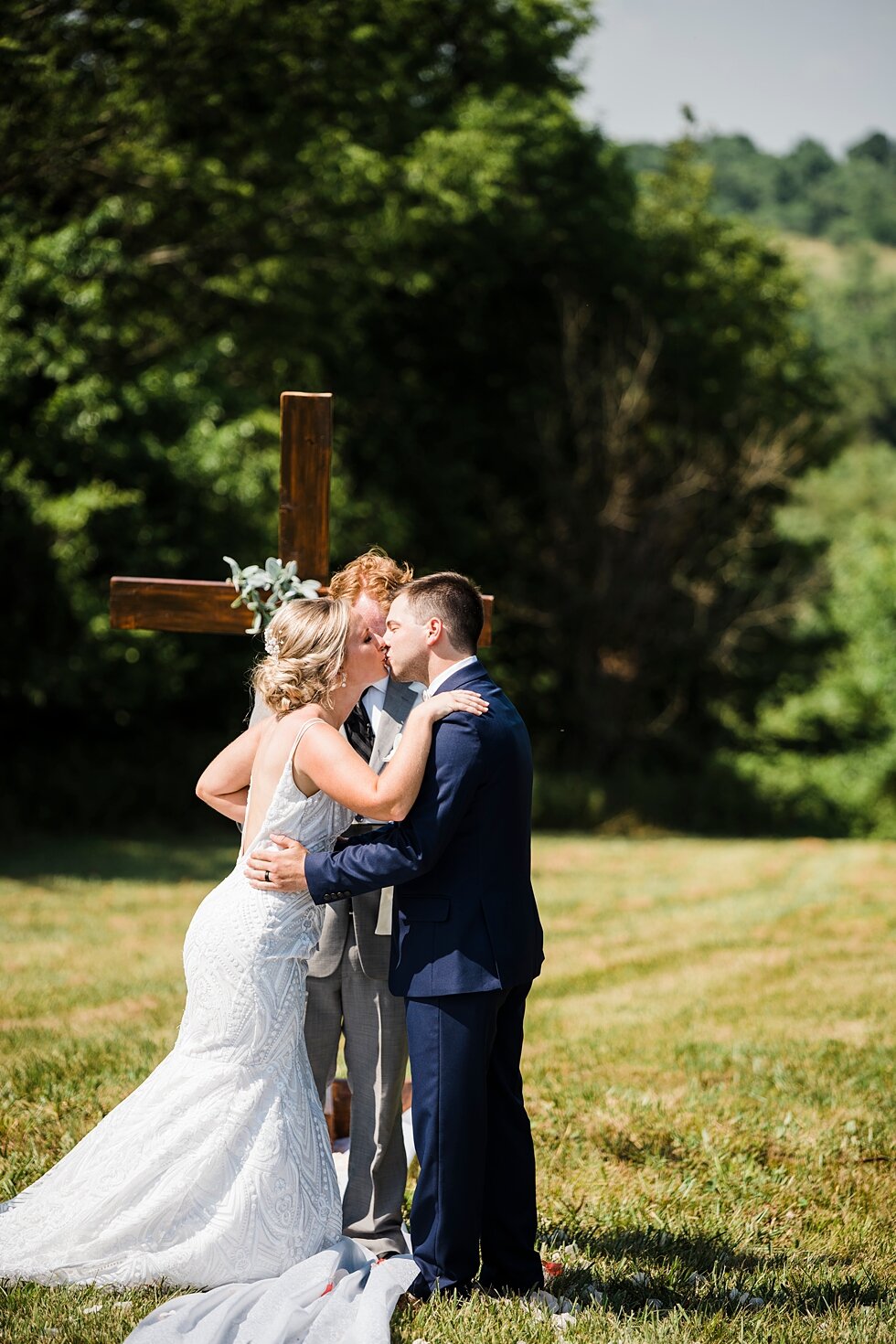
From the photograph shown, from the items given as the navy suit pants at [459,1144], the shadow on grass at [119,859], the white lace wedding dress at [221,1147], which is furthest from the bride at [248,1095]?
the shadow on grass at [119,859]

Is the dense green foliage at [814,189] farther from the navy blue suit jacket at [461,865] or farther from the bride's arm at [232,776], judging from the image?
the navy blue suit jacket at [461,865]

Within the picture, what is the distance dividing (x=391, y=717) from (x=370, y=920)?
0.75m

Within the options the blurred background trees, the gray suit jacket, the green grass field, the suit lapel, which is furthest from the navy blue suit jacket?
the blurred background trees

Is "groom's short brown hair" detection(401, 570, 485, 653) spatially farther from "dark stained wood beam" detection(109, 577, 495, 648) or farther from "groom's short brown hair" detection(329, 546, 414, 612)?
"dark stained wood beam" detection(109, 577, 495, 648)

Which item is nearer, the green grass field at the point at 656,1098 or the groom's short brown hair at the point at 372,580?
the green grass field at the point at 656,1098

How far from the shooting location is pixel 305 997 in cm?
464

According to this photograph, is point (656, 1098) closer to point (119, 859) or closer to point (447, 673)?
point (447, 673)

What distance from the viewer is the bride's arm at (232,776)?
15.5ft

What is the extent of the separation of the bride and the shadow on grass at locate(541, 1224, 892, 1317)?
3.20 feet

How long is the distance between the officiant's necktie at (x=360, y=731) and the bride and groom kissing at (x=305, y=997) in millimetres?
427

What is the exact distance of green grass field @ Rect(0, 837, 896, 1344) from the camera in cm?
414

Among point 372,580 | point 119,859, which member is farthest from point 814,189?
point 372,580

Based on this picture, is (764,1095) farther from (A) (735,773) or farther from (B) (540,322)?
(B) (540,322)

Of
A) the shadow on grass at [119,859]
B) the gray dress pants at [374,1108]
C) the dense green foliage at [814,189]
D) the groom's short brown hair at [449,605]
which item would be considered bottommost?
the shadow on grass at [119,859]
